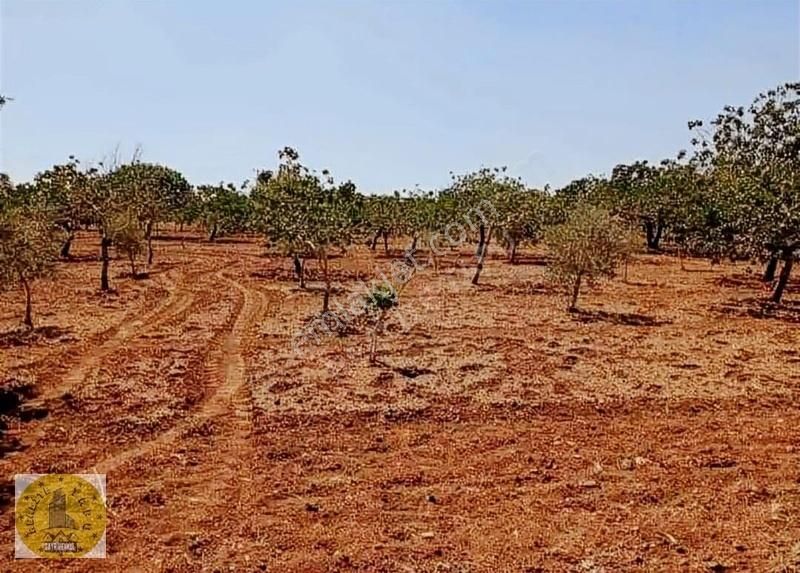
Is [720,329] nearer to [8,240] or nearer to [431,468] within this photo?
[431,468]

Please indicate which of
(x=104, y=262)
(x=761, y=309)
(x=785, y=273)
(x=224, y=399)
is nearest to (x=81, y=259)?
(x=104, y=262)

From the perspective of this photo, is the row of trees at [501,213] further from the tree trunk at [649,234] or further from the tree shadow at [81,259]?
the tree trunk at [649,234]

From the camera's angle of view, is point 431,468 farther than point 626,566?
Yes

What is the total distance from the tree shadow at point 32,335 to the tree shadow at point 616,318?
15188 millimetres

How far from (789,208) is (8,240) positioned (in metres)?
22.9

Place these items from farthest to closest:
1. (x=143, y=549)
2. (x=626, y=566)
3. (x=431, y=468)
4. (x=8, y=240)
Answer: (x=8, y=240) → (x=431, y=468) → (x=143, y=549) → (x=626, y=566)

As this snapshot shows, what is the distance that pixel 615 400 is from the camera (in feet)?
45.0

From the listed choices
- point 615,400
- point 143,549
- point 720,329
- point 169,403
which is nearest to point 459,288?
point 720,329

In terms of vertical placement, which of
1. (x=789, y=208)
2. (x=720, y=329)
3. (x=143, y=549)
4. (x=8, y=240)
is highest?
(x=789, y=208)

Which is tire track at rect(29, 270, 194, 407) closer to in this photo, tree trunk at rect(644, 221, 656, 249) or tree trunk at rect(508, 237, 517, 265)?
tree trunk at rect(508, 237, 517, 265)

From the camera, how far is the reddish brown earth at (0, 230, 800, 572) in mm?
7945

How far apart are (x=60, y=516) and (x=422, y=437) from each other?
5536 millimetres

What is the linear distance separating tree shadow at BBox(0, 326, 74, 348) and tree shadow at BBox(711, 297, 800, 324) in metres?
21.0

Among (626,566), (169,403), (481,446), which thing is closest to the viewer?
(626,566)
